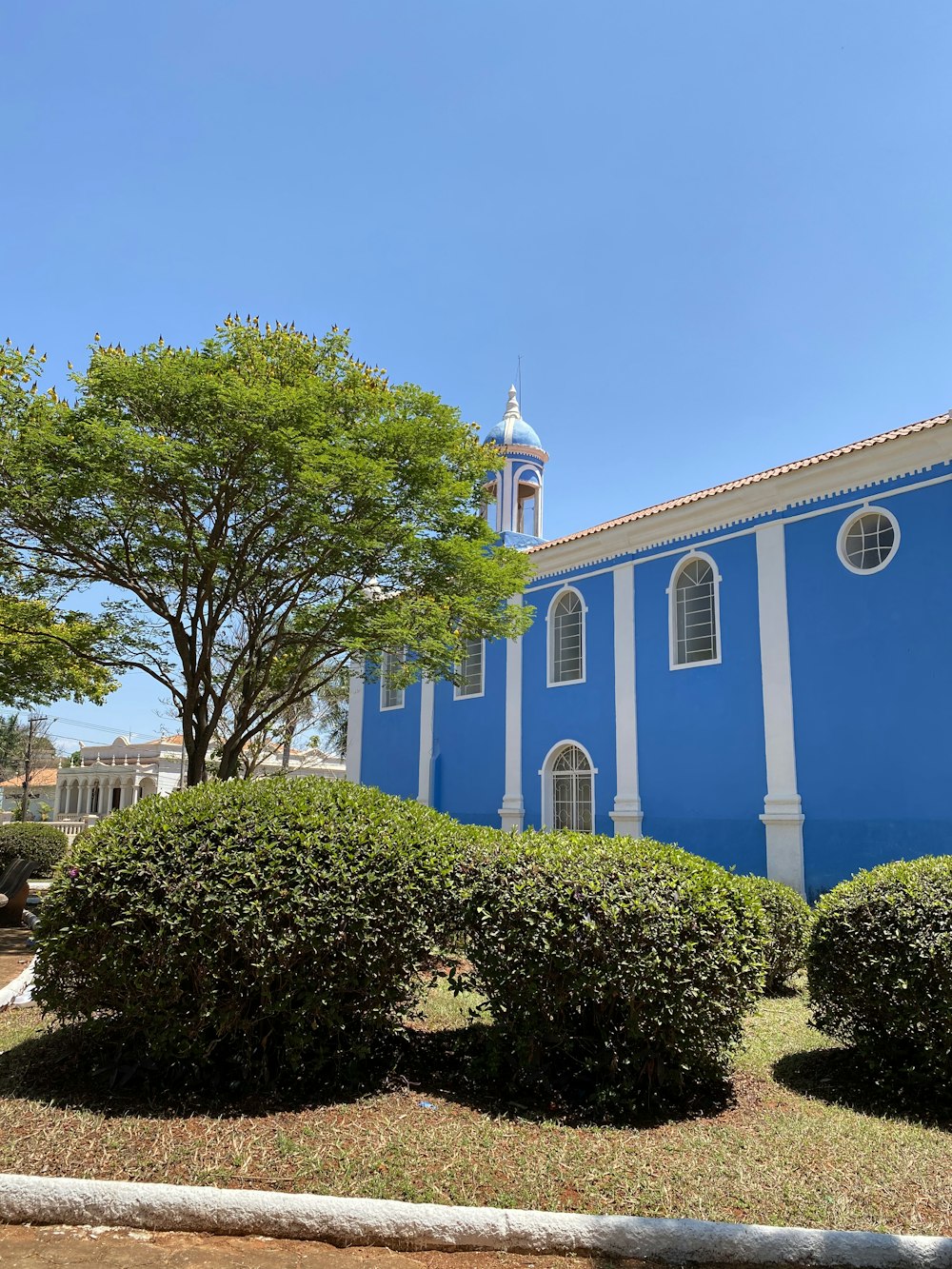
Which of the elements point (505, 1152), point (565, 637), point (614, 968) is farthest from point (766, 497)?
point (505, 1152)

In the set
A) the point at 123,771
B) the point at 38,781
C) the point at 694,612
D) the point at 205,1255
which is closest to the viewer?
the point at 205,1255

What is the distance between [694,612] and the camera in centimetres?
1590

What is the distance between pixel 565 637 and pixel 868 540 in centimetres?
660

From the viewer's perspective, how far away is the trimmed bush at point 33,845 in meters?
15.9

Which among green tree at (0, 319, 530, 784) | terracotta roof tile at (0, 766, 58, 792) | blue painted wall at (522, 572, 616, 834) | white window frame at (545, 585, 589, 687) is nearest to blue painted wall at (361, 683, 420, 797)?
blue painted wall at (522, 572, 616, 834)

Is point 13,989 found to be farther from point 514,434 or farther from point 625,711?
point 514,434

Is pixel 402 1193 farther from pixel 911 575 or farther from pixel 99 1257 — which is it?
pixel 911 575

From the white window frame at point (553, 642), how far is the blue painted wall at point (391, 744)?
13.9 feet

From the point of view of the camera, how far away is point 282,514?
11000mm

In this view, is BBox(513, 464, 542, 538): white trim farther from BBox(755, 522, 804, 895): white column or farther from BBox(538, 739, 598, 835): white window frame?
BBox(755, 522, 804, 895): white column

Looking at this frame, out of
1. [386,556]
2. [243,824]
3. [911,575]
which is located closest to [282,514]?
[386,556]

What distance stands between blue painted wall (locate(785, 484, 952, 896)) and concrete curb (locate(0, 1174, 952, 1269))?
9.78 m

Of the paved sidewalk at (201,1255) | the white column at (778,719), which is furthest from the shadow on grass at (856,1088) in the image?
the white column at (778,719)

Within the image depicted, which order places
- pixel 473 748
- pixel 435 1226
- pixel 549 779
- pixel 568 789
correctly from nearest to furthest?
pixel 435 1226 → pixel 568 789 → pixel 549 779 → pixel 473 748
